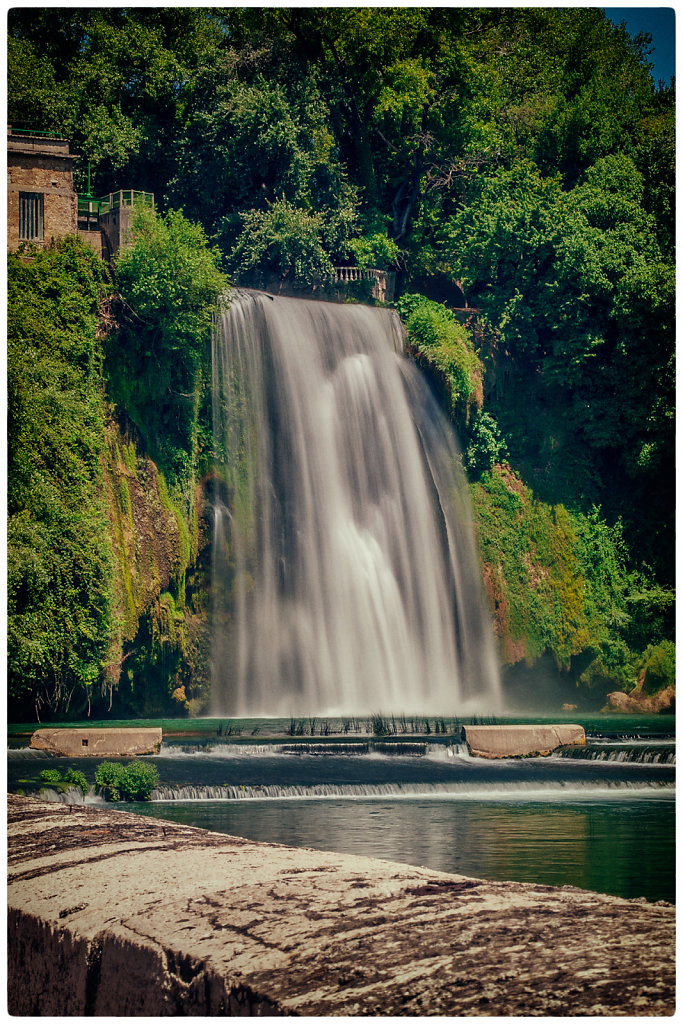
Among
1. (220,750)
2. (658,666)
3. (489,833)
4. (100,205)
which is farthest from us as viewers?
(658,666)

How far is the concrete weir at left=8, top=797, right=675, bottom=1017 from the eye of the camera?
4.88 m

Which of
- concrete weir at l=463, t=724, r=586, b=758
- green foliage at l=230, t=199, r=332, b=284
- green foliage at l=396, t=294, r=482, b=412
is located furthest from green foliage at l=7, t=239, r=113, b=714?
green foliage at l=396, t=294, r=482, b=412

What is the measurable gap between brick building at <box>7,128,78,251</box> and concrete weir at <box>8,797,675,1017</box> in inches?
531

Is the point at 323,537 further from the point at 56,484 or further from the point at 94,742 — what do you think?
the point at 94,742

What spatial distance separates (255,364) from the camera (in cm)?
1958

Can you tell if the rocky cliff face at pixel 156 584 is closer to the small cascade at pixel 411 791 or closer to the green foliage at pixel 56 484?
the green foliage at pixel 56 484

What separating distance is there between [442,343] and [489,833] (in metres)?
14.8

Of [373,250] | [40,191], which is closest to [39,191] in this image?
[40,191]

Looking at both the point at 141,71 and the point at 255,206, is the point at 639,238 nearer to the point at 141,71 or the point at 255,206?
the point at 255,206

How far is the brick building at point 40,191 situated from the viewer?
17.8m

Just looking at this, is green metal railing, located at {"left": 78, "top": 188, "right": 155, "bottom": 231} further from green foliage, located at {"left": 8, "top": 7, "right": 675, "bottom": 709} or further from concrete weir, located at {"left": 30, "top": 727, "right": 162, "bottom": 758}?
concrete weir, located at {"left": 30, "top": 727, "right": 162, "bottom": 758}

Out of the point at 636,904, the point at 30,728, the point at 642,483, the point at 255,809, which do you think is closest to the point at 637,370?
the point at 642,483

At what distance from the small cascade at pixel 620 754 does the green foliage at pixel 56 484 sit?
6.46 m

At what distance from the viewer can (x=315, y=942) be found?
5.06 metres
